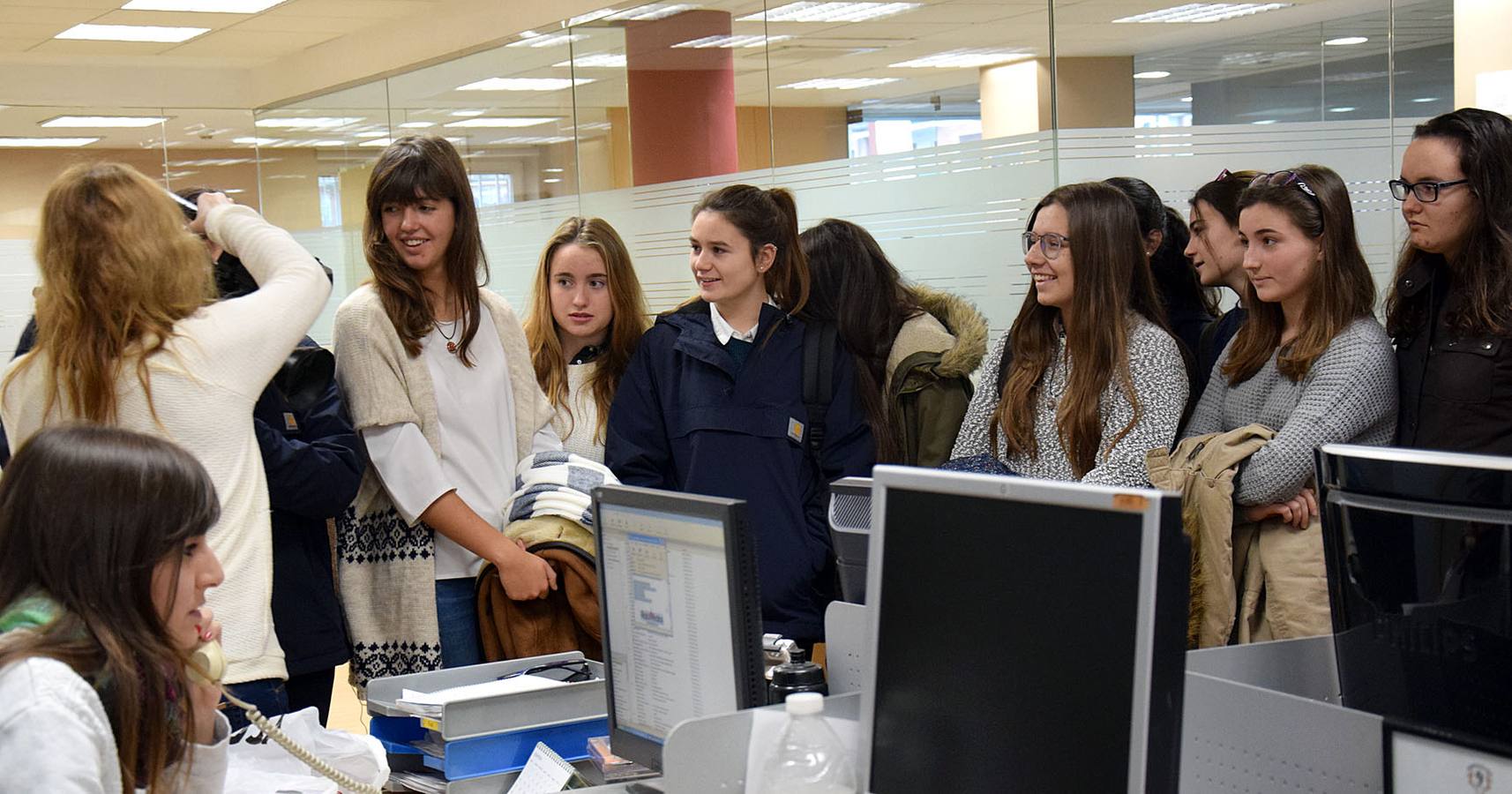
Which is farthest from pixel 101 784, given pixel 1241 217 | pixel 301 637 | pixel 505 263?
pixel 505 263

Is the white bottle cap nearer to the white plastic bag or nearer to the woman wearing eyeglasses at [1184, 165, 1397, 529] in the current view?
the white plastic bag

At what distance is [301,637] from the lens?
2797 millimetres

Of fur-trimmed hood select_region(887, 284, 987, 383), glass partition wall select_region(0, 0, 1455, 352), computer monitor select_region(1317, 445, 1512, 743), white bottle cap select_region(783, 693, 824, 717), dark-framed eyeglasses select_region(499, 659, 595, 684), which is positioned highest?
glass partition wall select_region(0, 0, 1455, 352)

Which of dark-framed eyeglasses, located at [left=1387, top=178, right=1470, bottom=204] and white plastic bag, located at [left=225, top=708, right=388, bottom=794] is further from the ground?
dark-framed eyeglasses, located at [left=1387, top=178, right=1470, bottom=204]

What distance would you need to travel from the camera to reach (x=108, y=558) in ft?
5.28

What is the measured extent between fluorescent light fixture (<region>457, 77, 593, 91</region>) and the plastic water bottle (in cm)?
505

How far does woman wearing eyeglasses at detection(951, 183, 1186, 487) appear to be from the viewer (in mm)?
2996

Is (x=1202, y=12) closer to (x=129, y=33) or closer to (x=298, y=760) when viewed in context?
(x=298, y=760)

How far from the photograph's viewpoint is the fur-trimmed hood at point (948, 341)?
344 cm

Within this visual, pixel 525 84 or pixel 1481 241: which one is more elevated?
pixel 525 84

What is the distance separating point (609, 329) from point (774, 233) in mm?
535

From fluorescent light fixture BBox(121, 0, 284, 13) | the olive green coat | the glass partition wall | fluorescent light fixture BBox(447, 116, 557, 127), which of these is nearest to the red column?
the glass partition wall

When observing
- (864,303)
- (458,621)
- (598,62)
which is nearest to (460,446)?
(458,621)

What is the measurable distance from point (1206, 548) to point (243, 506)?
1.81 m
